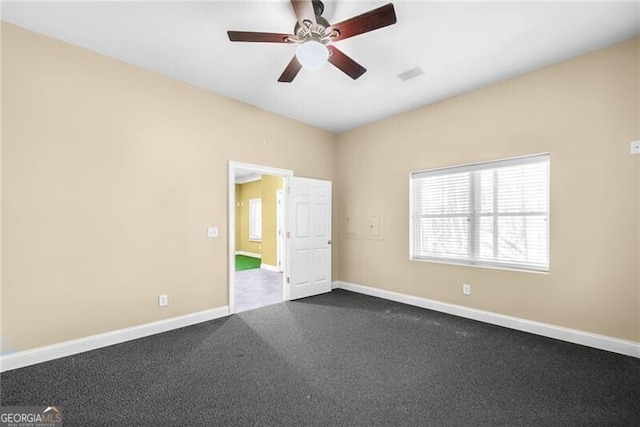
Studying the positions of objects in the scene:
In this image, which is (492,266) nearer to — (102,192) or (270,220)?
(102,192)

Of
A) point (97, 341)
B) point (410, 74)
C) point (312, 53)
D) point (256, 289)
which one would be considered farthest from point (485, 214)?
point (97, 341)

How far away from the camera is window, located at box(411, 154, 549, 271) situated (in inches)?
128

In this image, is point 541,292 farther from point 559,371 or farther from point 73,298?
point 73,298

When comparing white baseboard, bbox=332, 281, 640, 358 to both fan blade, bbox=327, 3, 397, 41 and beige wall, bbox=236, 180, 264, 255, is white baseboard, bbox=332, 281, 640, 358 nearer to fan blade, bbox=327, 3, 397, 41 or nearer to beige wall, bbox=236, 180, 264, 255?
fan blade, bbox=327, 3, 397, 41

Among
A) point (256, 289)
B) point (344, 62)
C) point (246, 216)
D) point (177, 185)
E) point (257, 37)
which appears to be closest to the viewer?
point (257, 37)

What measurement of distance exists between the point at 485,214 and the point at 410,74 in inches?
77.8

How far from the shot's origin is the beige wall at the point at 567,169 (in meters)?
2.70

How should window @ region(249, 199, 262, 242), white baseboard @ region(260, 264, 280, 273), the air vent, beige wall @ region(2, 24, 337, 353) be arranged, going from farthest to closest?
window @ region(249, 199, 262, 242) < white baseboard @ region(260, 264, 280, 273) < the air vent < beige wall @ region(2, 24, 337, 353)

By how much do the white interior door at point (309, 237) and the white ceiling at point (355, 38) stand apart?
1.73 metres

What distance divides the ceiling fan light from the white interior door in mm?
2482

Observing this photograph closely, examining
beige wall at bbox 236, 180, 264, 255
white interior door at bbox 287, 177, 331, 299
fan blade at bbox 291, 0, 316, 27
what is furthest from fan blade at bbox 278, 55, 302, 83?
beige wall at bbox 236, 180, 264, 255

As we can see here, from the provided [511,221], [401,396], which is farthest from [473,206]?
[401,396]

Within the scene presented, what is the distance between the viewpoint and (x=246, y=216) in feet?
32.2

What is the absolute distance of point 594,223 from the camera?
2846mm
